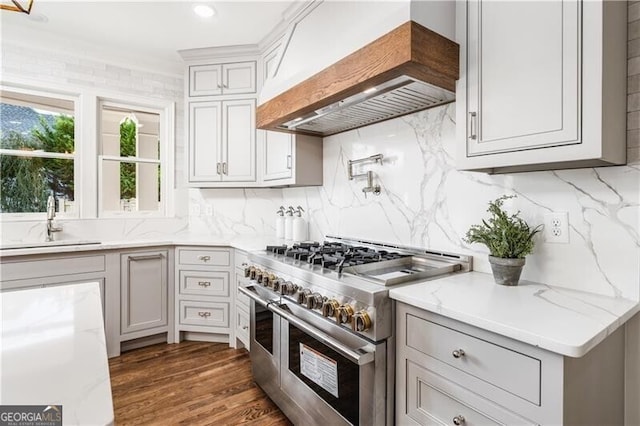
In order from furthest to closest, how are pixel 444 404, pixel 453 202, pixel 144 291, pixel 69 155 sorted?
pixel 69 155
pixel 144 291
pixel 453 202
pixel 444 404

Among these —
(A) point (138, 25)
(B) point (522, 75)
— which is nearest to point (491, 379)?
(B) point (522, 75)

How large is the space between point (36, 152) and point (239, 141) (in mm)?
1732

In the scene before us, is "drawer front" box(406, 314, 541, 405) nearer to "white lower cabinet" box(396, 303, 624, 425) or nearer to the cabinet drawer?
"white lower cabinet" box(396, 303, 624, 425)

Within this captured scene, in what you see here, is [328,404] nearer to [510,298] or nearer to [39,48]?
[510,298]

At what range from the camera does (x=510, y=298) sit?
1218mm

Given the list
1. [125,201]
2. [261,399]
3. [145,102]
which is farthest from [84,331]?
[145,102]

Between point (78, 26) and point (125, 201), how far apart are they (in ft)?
4.97

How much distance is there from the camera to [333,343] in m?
1.46

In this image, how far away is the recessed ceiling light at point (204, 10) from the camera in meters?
2.38

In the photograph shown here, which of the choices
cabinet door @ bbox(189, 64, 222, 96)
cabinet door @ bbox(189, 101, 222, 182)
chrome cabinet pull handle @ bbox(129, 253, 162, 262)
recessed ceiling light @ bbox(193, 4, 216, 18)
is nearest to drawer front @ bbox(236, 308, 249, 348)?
chrome cabinet pull handle @ bbox(129, 253, 162, 262)

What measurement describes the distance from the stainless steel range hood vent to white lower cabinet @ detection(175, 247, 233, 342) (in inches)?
51.3

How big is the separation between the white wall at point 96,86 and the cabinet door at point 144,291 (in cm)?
56

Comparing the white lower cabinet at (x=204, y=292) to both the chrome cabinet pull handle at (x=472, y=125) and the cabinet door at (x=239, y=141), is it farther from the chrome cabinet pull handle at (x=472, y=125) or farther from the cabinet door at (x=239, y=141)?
the chrome cabinet pull handle at (x=472, y=125)

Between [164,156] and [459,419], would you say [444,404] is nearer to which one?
[459,419]
